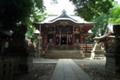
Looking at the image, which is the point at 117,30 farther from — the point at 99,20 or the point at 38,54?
the point at 99,20

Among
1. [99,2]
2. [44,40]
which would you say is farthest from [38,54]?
[99,2]

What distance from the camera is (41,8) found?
21594 mm

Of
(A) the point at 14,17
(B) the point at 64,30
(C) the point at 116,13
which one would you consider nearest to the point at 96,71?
(A) the point at 14,17

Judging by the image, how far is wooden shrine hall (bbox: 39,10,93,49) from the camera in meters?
43.4

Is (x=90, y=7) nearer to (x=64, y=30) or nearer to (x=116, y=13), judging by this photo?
(x=116, y=13)

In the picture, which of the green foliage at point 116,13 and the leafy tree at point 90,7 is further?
the green foliage at point 116,13

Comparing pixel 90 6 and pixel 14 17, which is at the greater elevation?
pixel 90 6

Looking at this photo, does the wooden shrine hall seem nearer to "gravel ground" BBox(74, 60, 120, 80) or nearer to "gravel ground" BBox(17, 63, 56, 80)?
"gravel ground" BBox(74, 60, 120, 80)

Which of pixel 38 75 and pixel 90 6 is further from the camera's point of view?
pixel 90 6

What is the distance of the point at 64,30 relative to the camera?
45.6 m

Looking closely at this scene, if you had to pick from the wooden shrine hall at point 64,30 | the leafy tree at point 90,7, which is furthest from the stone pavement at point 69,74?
the wooden shrine hall at point 64,30

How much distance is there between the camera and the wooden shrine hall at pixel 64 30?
142 ft

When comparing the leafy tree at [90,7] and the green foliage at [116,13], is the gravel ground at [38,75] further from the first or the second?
the green foliage at [116,13]

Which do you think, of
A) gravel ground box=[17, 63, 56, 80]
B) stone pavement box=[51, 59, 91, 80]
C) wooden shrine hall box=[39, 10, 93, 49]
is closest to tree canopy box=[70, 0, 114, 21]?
stone pavement box=[51, 59, 91, 80]
